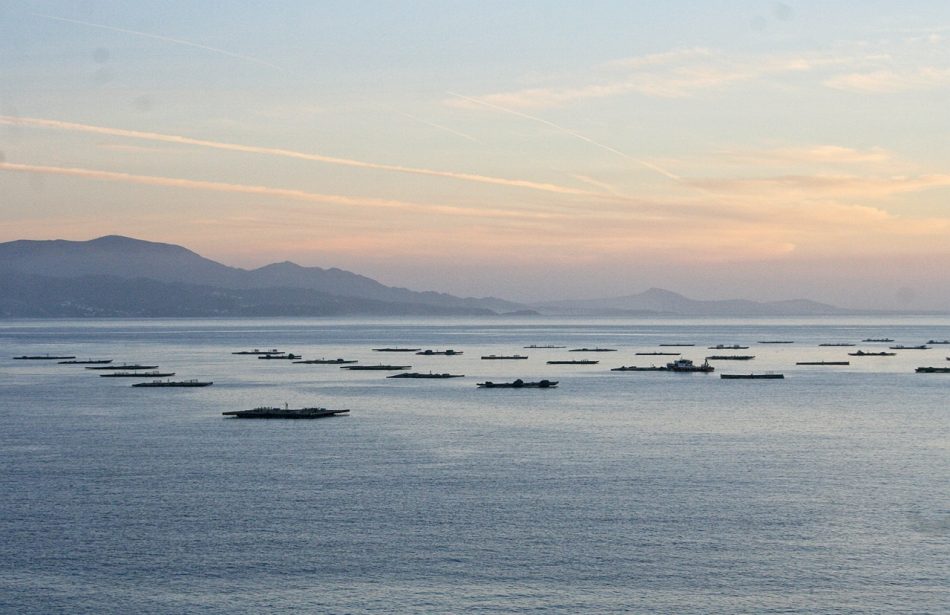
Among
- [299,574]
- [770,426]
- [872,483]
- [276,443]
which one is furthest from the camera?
[770,426]

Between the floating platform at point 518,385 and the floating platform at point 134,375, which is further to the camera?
the floating platform at point 134,375

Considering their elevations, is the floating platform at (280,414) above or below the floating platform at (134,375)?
below

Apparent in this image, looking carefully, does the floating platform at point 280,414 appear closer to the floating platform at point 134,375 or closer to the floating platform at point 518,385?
the floating platform at point 518,385

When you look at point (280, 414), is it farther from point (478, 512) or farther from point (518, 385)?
point (478, 512)

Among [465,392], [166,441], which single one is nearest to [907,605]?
[166,441]

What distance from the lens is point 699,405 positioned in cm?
12838

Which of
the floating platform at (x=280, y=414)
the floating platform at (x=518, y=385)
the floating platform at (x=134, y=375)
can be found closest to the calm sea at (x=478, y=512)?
the floating platform at (x=280, y=414)

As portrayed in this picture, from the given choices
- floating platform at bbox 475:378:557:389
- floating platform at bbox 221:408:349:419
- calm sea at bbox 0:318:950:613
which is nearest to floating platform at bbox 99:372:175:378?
floating platform at bbox 475:378:557:389

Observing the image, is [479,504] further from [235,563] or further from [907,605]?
[907,605]

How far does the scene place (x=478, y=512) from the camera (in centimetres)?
6228

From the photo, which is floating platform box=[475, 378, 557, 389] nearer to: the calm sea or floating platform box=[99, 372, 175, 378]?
the calm sea

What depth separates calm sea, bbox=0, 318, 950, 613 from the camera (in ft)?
157

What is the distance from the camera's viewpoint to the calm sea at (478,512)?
47938 millimetres

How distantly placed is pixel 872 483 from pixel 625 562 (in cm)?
2766
